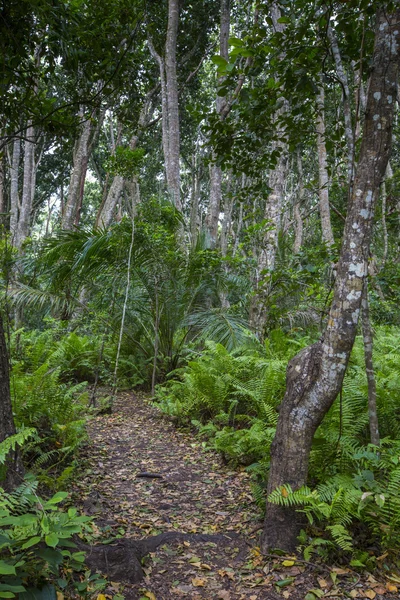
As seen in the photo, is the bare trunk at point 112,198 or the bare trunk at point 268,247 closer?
the bare trunk at point 268,247

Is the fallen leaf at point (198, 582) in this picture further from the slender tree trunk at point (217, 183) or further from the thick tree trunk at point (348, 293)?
the slender tree trunk at point (217, 183)

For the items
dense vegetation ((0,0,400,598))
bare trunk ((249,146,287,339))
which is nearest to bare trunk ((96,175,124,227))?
dense vegetation ((0,0,400,598))

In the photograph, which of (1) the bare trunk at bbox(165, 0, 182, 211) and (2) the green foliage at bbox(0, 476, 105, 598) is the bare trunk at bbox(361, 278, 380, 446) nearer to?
(2) the green foliage at bbox(0, 476, 105, 598)

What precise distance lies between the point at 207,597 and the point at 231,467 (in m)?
2.08

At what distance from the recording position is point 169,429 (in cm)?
644

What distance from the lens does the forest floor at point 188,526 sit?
2.88 meters

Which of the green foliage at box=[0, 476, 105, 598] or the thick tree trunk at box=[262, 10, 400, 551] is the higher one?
the thick tree trunk at box=[262, 10, 400, 551]

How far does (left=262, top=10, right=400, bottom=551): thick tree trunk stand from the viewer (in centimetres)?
307

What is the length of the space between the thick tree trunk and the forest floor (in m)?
0.30

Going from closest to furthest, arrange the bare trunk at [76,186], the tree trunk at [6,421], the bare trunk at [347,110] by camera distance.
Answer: the tree trunk at [6,421], the bare trunk at [347,110], the bare trunk at [76,186]

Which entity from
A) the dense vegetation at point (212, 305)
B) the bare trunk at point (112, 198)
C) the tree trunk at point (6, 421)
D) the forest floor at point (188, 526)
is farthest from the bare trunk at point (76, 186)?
the tree trunk at point (6, 421)

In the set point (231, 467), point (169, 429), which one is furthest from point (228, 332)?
point (231, 467)

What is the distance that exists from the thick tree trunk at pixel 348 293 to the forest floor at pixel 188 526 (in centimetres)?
30

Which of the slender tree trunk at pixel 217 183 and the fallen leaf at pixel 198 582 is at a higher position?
the slender tree trunk at pixel 217 183
